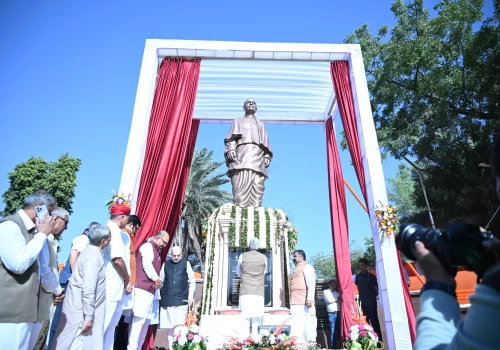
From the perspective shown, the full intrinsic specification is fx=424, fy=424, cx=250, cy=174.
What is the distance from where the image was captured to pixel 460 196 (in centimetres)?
1381

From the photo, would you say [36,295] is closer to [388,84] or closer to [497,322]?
[497,322]

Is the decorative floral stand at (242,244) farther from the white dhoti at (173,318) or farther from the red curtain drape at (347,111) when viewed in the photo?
the red curtain drape at (347,111)

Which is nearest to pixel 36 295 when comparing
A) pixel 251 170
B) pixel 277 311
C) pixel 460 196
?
pixel 277 311

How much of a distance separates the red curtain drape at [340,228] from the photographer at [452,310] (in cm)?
689

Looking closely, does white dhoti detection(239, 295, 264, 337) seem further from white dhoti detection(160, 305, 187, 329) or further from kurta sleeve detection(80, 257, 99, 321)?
kurta sleeve detection(80, 257, 99, 321)

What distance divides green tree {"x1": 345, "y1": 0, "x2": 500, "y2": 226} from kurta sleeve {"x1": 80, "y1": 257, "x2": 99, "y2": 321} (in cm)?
1152

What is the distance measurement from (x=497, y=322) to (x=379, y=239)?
234 inches

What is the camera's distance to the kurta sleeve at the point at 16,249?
110 inches

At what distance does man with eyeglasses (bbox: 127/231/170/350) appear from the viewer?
5367 mm

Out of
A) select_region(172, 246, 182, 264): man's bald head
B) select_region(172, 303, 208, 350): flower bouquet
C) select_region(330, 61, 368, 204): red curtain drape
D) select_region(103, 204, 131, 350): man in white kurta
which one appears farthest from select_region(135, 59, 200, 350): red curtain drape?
select_region(330, 61, 368, 204): red curtain drape

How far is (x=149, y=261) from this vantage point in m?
5.68

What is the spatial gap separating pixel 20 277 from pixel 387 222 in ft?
17.0

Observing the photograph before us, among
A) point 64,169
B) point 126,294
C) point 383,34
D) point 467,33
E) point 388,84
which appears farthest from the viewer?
point 64,169

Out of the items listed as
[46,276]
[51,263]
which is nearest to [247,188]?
[51,263]
